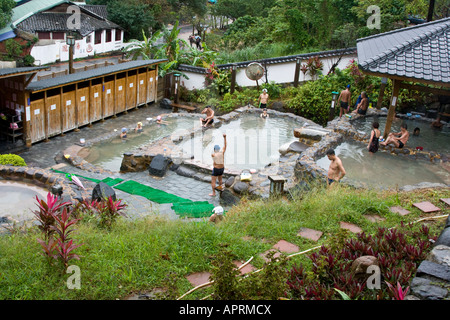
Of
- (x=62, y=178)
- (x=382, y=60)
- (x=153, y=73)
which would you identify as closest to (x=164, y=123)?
(x=153, y=73)

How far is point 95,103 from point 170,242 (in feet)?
51.5

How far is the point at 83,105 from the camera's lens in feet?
69.9

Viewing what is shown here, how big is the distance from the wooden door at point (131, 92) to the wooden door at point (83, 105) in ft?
10.7

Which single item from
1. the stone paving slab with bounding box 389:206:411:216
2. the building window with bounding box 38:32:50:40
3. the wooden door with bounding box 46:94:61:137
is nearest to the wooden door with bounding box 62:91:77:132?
the wooden door with bounding box 46:94:61:137

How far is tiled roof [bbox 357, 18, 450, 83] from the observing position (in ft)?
44.5

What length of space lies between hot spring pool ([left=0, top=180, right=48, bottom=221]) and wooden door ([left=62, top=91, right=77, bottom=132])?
7.70 meters

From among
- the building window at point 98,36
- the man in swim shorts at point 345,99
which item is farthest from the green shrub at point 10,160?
the building window at point 98,36

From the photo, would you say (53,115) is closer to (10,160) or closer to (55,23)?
(10,160)

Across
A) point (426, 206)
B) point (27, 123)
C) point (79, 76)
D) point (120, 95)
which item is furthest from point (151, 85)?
point (426, 206)

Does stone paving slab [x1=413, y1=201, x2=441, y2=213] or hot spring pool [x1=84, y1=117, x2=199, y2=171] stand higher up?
stone paving slab [x1=413, y1=201, x2=441, y2=213]

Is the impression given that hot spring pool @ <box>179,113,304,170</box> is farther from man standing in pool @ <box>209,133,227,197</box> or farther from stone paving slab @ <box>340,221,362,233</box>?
stone paving slab @ <box>340,221,362,233</box>

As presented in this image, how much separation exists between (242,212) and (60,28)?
3330 centimetres

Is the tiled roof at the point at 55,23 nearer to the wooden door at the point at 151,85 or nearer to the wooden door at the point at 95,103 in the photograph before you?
the wooden door at the point at 151,85

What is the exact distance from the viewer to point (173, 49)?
29031mm
